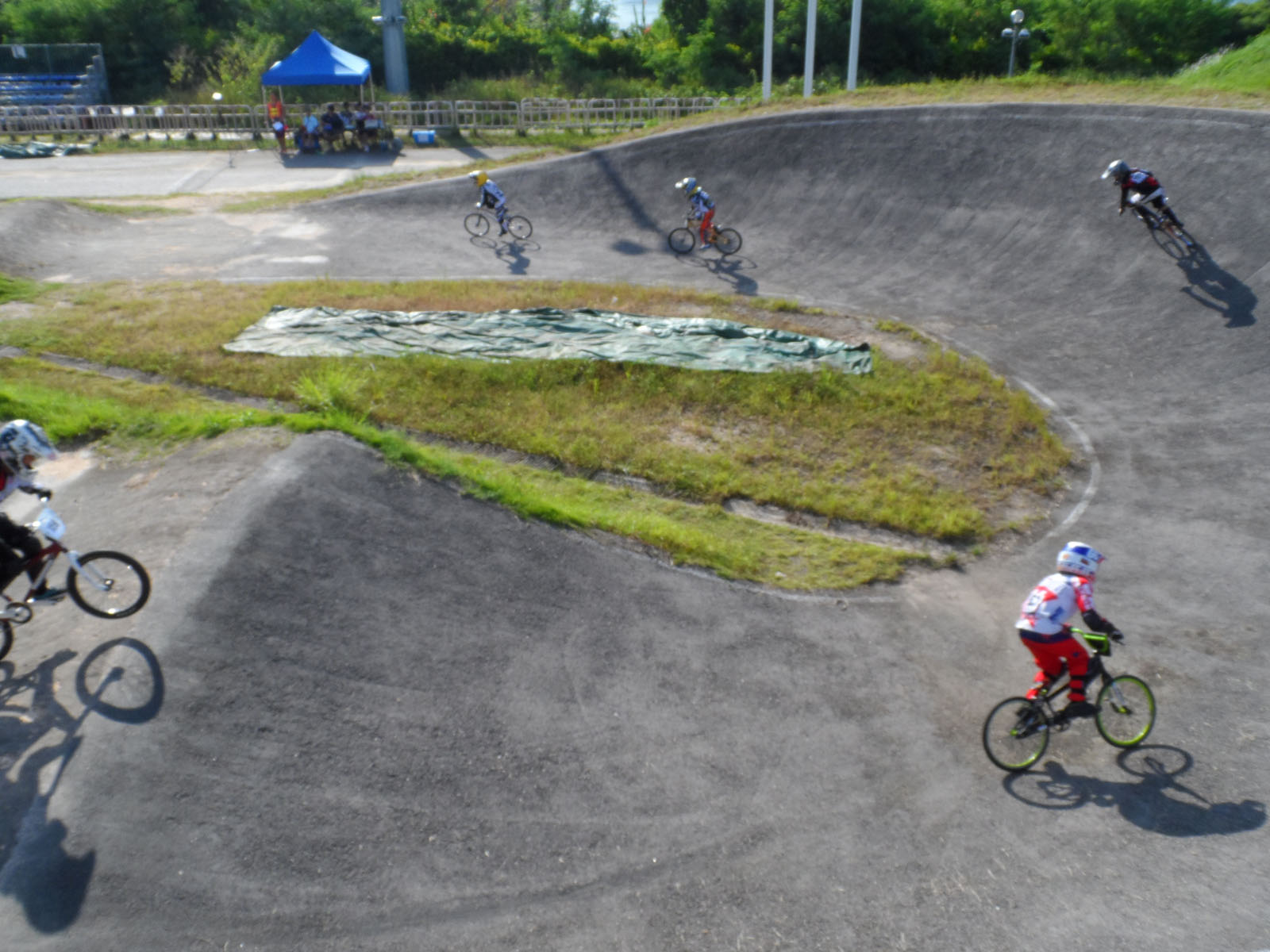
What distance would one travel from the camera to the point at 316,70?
32875 millimetres

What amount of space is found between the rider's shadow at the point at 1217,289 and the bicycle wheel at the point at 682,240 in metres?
11.0

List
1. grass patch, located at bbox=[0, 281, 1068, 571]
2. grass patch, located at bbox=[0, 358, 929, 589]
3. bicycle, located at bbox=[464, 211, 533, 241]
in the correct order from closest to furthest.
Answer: grass patch, located at bbox=[0, 358, 929, 589] → grass patch, located at bbox=[0, 281, 1068, 571] → bicycle, located at bbox=[464, 211, 533, 241]

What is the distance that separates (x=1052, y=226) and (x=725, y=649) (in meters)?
16.0

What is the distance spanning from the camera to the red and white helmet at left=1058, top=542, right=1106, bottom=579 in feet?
23.3

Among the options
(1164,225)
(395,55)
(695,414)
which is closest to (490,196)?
(695,414)

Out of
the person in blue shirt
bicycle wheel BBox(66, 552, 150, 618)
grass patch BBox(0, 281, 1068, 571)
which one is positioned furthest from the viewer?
the person in blue shirt

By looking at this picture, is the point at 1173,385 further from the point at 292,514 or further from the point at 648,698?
the point at 292,514

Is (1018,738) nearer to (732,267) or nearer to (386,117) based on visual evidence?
(732,267)

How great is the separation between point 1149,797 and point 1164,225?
14.4m

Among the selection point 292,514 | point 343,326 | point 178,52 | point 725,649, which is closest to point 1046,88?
point 343,326

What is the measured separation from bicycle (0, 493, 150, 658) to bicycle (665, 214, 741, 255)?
1728cm

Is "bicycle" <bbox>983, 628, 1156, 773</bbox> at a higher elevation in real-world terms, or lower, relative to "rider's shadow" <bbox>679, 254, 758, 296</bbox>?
lower

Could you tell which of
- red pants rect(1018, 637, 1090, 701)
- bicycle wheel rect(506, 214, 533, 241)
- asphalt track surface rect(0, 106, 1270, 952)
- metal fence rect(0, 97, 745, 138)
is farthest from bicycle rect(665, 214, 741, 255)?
red pants rect(1018, 637, 1090, 701)

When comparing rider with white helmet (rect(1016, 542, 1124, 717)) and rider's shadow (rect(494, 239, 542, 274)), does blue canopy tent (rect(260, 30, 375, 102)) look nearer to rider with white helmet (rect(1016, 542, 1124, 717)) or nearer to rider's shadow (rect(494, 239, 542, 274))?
rider's shadow (rect(494, 239, 542, 274))
